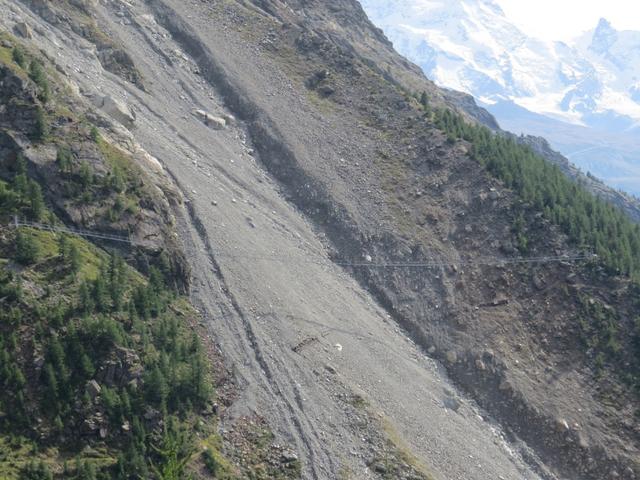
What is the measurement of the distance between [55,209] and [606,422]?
146 ft

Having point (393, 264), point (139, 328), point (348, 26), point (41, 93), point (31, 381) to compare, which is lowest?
point (31, 381)

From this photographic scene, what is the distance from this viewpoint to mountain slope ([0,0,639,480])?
52.6 meters

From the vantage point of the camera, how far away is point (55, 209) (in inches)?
2036

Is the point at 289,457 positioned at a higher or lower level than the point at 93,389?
higher

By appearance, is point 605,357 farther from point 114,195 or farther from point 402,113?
point 114,195

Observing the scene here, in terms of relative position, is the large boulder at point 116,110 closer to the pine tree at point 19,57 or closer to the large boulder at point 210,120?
the pine tree at point 19,57

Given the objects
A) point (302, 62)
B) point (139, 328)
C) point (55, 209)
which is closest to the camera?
point (139, 328)

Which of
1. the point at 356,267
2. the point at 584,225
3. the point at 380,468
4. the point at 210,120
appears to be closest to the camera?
the point at 380,468

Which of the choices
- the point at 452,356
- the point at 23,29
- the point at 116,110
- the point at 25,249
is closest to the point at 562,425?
the point at 452,356

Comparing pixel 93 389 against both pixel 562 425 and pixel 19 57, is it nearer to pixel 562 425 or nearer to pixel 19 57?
pixel 19 57

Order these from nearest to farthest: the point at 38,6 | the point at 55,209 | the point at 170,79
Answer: the point at 55,209, the point at 38,6, the point at 170,79

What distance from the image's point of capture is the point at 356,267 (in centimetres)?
6950

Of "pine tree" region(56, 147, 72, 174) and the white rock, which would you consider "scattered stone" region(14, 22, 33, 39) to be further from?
"pine tree" region(56, 147, 72, 174)

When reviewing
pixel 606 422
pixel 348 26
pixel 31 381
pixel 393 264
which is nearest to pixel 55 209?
pixel 31 381
